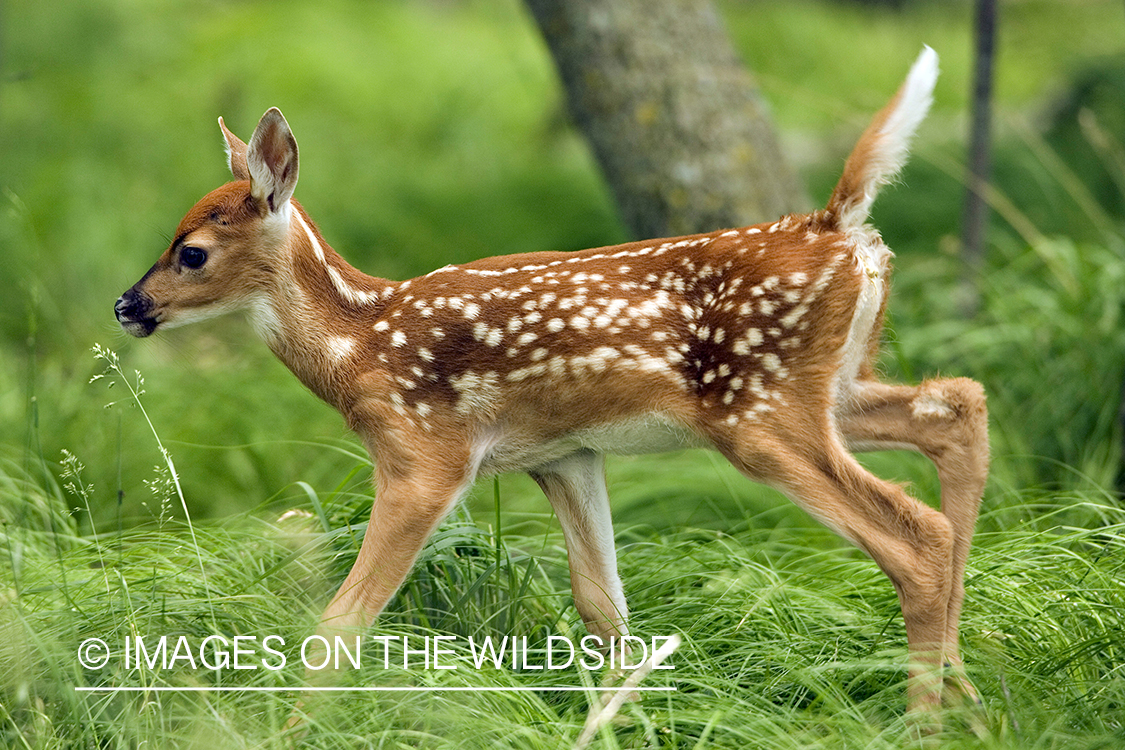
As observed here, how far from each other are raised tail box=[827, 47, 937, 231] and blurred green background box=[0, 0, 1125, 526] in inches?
63.5

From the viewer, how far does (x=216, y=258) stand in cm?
303

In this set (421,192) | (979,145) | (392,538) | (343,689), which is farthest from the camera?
(421,192)

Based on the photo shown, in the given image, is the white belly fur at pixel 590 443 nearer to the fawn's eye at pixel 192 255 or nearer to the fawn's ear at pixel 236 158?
the fawn's eye at pixel 192 255

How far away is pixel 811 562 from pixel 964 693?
1.25m

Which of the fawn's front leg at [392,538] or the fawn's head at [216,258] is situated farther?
the fawn's head at [216,258]

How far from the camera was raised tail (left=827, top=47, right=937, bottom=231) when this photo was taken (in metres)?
2.94

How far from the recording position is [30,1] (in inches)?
Answer: 344

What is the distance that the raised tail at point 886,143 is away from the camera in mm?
2943

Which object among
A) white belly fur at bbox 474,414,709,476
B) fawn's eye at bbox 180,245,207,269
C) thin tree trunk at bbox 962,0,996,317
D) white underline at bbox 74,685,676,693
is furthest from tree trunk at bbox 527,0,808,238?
white underline at bbox 74,685,676,693

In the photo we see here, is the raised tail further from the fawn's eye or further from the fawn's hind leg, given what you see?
the fawn's eye

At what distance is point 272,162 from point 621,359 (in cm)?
99

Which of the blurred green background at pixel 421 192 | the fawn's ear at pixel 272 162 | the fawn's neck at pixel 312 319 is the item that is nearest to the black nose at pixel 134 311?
the blurred green background at pixel 421 192

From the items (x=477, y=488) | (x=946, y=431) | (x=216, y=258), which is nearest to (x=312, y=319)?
(x=216, y=258)

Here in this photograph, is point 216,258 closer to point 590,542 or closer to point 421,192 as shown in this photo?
point 590,542
